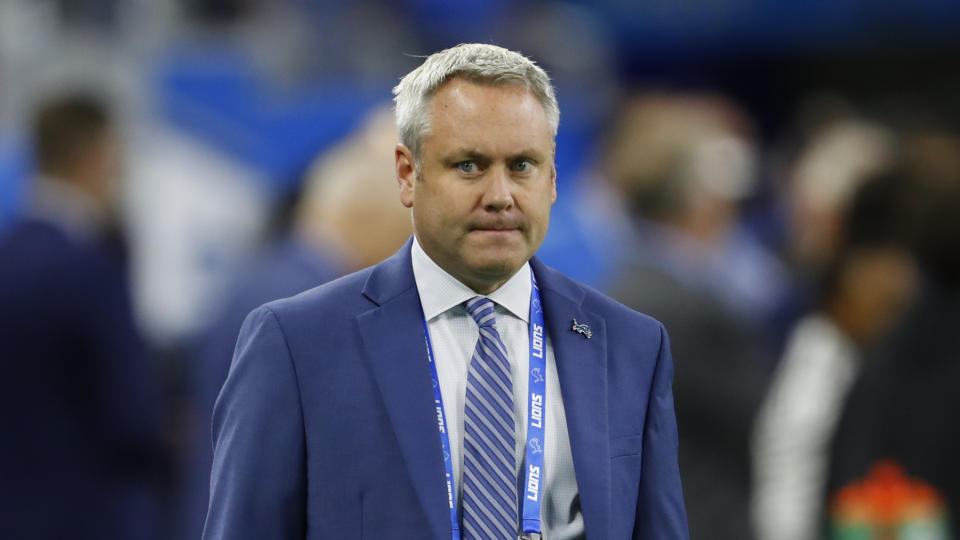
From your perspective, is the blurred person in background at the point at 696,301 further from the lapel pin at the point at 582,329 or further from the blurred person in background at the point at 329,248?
the lapel pin at the point at 582,329

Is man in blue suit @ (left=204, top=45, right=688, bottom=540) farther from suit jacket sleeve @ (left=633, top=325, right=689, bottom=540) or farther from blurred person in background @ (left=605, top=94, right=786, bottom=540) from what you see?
blurred person in background @ (left=605, top=94, right=786, bottom=540)

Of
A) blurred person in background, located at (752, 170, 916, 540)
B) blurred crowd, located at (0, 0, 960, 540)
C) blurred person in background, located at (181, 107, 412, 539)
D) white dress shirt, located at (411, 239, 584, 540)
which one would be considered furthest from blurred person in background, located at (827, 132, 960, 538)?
white dress shirt, located at (411, 239, 584, 540)

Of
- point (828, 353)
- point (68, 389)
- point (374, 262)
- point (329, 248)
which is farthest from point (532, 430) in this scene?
point (828, 353)

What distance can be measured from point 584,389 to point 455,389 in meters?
0.22

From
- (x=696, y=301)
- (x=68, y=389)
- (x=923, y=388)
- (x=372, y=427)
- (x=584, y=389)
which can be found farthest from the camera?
(x=68, y=389)

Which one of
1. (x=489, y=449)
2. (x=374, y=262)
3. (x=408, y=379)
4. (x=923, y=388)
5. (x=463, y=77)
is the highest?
(x=463, y=77)

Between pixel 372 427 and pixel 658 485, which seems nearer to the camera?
pixel 372 427

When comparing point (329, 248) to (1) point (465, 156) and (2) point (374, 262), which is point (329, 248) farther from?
(1) point (465, 156)

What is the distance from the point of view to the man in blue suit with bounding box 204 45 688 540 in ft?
8.61

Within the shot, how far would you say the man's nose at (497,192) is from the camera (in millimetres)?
2637

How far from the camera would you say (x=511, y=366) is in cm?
276

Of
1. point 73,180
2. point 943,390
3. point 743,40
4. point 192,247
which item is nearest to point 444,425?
point 943,390

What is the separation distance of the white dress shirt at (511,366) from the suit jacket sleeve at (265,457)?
10.1 inches

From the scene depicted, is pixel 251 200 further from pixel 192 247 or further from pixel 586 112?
pixel 586 112
